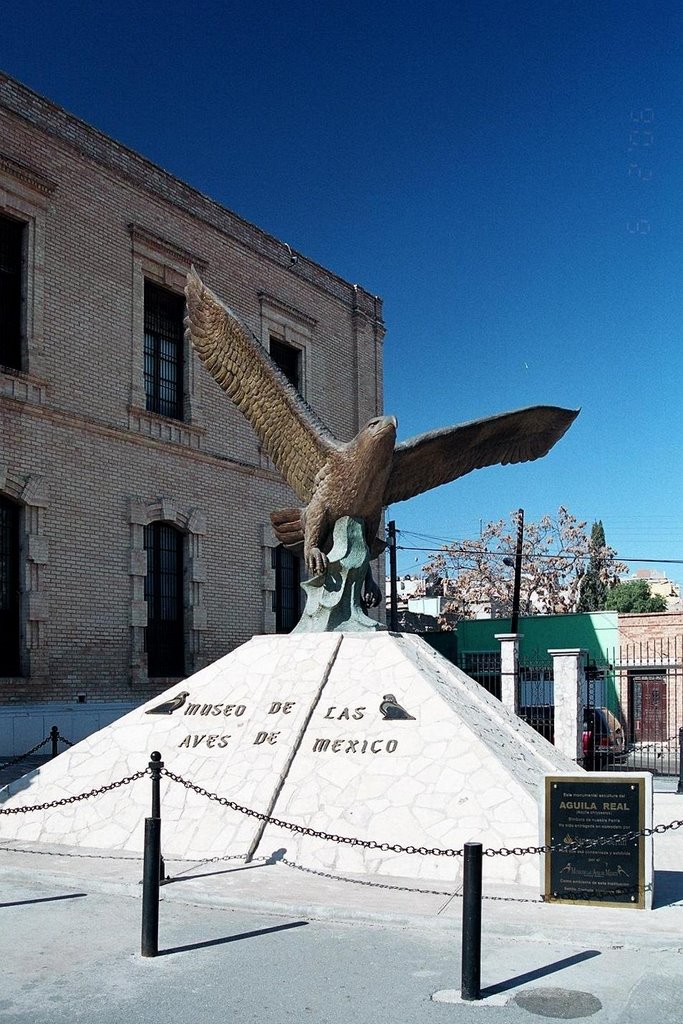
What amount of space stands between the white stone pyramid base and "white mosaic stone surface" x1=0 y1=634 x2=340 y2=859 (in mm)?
16

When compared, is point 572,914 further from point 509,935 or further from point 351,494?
point 351,494

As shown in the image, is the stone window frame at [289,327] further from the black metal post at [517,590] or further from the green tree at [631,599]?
the green tree at [631,599]

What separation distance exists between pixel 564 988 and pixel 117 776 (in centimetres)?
593

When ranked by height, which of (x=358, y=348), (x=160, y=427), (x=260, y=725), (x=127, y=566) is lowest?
(x=260, y=725)

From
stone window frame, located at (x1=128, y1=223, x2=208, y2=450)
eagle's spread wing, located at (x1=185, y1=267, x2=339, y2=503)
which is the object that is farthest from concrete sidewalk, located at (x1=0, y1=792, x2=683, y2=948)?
stone window frame, located at (x1=128, y1=223, x2=208, y2=450)

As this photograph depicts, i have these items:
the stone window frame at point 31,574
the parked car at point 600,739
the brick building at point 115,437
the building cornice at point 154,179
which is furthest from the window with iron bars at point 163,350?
the parked car at point 600,739

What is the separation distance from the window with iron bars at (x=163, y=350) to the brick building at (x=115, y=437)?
4cm

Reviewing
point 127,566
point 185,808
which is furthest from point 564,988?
point 127,566

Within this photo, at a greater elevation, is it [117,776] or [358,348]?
[358,348]

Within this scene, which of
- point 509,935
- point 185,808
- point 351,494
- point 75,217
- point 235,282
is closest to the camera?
point 509,935

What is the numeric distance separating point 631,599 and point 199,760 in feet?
168

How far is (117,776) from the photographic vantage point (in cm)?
1052

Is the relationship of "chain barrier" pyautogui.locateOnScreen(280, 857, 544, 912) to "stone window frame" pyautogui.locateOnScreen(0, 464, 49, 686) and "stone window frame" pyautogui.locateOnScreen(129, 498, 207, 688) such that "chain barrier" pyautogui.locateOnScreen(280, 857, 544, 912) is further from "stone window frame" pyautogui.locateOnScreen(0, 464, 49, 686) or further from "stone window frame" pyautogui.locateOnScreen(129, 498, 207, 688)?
"stone window frame" pyautogui.locateOnScreen(129, 498, 207, 688)

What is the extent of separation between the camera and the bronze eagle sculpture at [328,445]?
39.4ft
